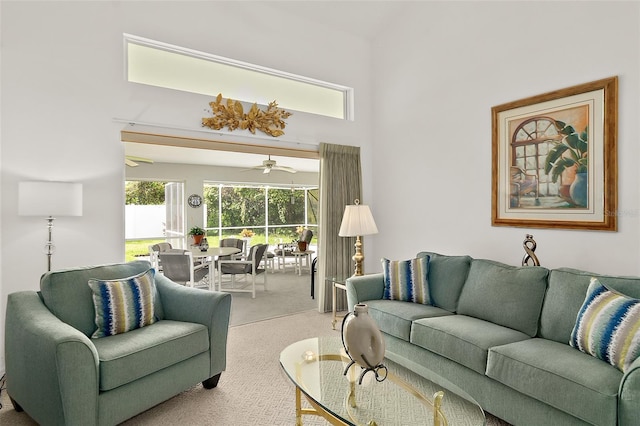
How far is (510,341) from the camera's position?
2.50 m

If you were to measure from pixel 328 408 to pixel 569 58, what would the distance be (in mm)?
3242

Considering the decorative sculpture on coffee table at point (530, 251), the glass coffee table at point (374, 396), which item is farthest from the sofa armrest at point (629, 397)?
the decorative sculpture on coffee table at point (530, 251)

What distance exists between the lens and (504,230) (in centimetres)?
373

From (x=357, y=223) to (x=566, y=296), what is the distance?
6.73 ft

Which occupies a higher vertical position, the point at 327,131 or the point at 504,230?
the point at 327,131

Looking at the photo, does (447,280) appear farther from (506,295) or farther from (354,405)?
(354,405)

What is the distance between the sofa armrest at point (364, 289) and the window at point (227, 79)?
228 cm

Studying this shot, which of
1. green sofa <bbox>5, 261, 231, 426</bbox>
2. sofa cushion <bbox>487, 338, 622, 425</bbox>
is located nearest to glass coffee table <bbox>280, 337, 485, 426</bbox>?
sofa cushion <bbox>487, 338, 622, 425</bbox>

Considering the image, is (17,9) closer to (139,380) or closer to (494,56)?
(139,380)

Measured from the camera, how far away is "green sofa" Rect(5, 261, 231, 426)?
6.57 feet

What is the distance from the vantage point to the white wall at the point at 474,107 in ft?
9.57

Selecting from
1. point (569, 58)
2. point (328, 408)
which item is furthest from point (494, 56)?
point (328, 408)

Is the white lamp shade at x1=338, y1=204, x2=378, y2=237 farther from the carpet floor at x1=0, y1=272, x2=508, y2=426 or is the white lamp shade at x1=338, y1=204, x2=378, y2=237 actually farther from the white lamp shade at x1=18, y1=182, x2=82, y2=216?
the white lamp shade at x1=18, y1=182, x2=82, y2=216

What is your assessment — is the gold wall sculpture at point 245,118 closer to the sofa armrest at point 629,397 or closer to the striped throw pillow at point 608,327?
the striped throw pillow at point 608,327
